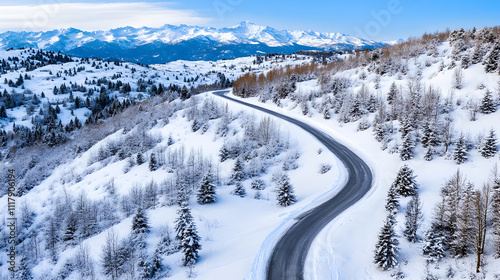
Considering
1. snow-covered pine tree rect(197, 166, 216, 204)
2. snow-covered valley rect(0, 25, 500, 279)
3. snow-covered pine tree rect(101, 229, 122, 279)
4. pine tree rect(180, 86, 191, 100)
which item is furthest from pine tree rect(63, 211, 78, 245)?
pine tree rect(180, 86, 191, 100)

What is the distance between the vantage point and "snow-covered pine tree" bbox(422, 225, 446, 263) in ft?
54.8

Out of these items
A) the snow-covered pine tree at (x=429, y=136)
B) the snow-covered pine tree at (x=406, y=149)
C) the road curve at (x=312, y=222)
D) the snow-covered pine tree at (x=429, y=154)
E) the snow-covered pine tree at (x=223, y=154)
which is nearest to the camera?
the road curve at (x=312, y=222)

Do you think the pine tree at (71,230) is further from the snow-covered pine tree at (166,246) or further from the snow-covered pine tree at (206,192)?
the snow-covered pine tree at (206,192)

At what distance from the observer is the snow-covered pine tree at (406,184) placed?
25147 millimetres

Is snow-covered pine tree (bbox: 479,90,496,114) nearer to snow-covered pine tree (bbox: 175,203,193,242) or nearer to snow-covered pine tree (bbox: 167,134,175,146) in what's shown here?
snow-covered pine tree (bbox: 175,203,193,242)

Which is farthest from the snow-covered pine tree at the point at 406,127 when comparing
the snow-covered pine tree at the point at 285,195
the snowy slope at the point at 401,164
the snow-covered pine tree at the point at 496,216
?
the snow-covered pine tree at the point at 285,195

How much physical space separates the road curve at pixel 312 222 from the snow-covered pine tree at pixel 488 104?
15702 millimetres

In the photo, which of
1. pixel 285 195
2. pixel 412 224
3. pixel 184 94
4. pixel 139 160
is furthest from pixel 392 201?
pixel 184 94

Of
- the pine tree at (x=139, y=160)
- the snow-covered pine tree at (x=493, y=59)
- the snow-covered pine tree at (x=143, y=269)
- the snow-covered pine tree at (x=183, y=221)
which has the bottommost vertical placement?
the pine tree at (x=139, y=160)

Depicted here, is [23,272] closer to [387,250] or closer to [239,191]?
[239,191]

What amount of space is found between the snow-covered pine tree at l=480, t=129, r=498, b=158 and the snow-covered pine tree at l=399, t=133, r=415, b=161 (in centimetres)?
645

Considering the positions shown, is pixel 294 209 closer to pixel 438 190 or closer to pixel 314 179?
pixel 314 179

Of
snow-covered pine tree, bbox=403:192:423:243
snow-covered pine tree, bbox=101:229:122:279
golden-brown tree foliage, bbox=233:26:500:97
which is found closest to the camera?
snow-covered pine tree, bbox=101:229:122:279

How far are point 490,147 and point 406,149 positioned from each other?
7453 millimetres
